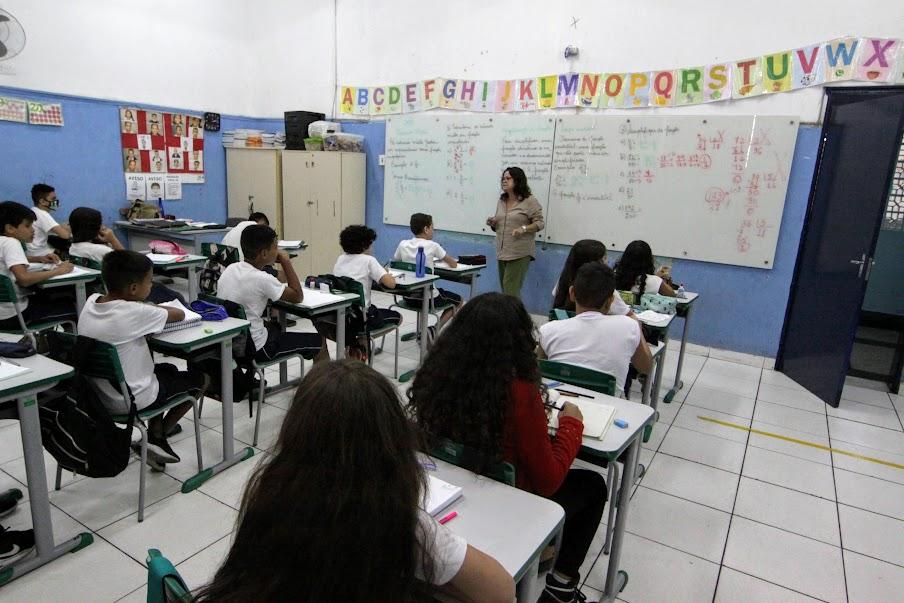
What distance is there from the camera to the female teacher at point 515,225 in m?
5.01

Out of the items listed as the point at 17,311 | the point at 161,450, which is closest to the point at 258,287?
the point at 161,450

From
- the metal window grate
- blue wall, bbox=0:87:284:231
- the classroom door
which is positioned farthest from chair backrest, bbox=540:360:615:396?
blue wall, bbox=0:87:284:231

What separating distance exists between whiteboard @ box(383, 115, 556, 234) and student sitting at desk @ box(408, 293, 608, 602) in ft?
13.3

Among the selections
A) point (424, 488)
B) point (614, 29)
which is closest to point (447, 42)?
point (614, 29)

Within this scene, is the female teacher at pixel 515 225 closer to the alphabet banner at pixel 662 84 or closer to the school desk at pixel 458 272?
the school desk at pixel 458 272

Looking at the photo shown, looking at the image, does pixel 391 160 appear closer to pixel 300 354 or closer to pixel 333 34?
pixel 333 34

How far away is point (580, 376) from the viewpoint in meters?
2.16

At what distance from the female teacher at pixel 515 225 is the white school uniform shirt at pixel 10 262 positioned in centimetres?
347

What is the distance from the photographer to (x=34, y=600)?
186cm

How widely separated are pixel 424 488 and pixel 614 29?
4.87 meters

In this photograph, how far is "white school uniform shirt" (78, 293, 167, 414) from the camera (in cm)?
219

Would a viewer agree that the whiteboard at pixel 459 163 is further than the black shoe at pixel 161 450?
Yes

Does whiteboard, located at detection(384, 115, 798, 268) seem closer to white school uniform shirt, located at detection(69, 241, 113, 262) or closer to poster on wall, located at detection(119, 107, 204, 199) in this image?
poster on wall, located at detection(119, 107, 204, 199)

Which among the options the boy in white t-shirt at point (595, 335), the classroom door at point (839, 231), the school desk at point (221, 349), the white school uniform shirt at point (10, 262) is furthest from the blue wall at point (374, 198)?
the school desk at point (221, 349)
